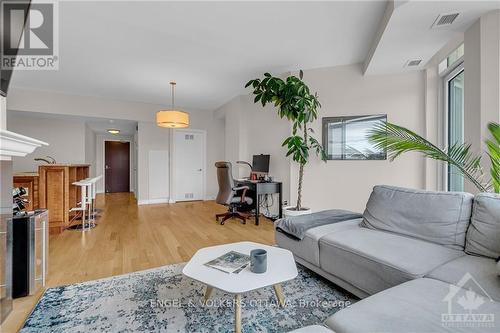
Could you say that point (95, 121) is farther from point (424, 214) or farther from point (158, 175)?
point (424, 214)

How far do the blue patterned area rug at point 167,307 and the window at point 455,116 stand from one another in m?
2.40

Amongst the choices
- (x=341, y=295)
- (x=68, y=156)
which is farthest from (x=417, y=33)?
(x=68, y=156)

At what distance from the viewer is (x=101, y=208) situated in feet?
17.2

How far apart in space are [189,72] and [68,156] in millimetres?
4294

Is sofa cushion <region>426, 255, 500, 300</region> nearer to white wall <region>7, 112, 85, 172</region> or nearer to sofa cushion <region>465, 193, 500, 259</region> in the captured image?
sofa cushion <region>465, 193, 500, 259</region>

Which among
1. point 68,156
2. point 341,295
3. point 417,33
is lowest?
Answer: point 341,295

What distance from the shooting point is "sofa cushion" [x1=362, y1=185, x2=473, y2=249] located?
5.30 feet

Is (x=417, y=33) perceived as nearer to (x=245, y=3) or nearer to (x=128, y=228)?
(x=245, y=3)

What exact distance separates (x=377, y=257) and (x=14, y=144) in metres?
2.12

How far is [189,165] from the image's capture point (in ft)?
20.7

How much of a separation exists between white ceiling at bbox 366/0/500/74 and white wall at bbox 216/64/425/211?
322 millimetres

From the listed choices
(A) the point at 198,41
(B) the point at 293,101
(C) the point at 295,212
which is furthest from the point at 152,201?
(B) the point at 293,101

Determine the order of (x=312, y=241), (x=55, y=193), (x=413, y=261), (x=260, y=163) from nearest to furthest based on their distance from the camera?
(x=413, y=261) → (x=312, y=241) → (x=55, y=193) → (x=260, y=163)

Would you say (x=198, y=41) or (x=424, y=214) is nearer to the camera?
(x=424, y=214)
